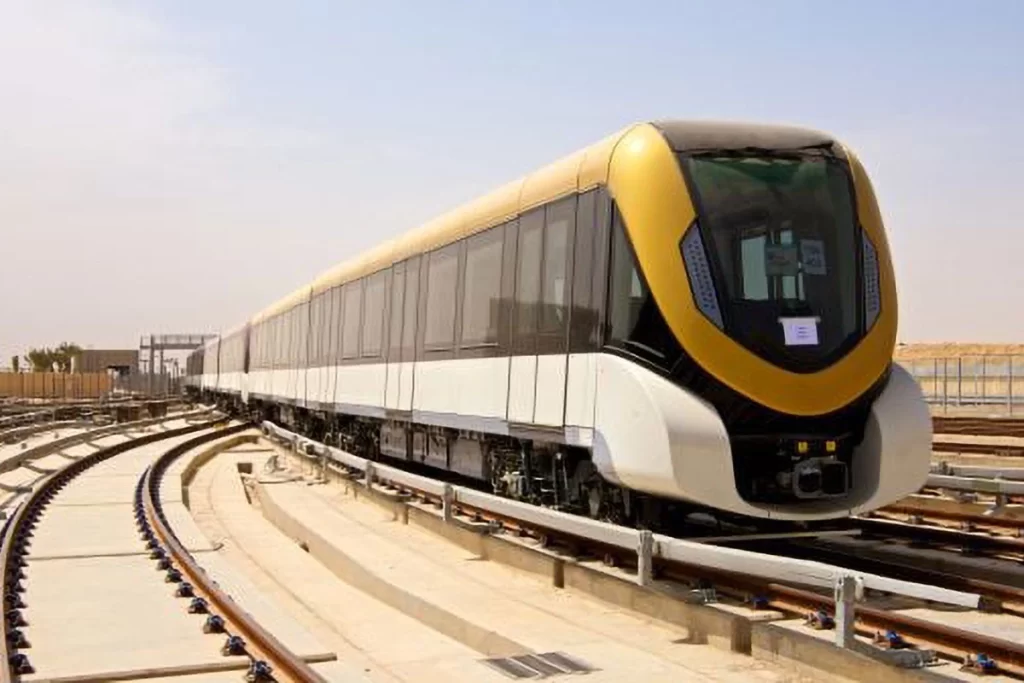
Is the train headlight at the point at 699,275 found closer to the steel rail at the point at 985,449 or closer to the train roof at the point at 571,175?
the train roof at the point at 571,175

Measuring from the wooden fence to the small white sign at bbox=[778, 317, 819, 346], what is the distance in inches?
3298

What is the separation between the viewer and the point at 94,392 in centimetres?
8869

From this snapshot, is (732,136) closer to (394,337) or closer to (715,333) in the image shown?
(715,333)

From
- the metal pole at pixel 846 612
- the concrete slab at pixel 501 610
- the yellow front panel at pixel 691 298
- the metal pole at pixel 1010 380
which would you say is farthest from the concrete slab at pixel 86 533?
the metal pole at pixel 1010 380

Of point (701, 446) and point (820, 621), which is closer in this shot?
point (820, 621)

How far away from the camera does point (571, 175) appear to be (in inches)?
429

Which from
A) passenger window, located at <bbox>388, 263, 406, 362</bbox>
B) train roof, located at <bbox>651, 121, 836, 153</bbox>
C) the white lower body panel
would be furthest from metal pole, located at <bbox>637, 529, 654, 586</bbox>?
passenger window, located at <bbox>388, 263, 406, 362</bbox>

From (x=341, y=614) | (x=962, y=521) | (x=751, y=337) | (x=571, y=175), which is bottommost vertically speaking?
(x=341, y=614)

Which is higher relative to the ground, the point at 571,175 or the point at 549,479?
the point at 571,175

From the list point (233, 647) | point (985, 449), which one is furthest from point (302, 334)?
point (233, 647)

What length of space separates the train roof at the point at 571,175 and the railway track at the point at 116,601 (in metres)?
4.63

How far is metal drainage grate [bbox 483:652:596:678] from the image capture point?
284 inches

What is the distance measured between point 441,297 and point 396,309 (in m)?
2.53

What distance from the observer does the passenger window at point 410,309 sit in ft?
53.1
